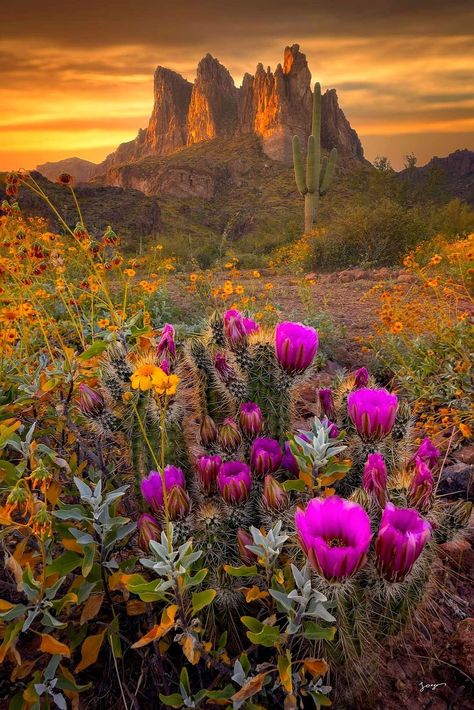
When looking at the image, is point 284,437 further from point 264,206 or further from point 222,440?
point 264,206

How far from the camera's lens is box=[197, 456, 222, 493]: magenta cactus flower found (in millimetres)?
1378

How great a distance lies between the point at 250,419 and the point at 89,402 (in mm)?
470

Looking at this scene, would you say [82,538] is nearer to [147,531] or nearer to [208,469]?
[147,531]

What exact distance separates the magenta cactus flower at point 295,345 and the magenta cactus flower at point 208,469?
14.4 inches

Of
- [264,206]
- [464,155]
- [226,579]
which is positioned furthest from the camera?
[464,155]

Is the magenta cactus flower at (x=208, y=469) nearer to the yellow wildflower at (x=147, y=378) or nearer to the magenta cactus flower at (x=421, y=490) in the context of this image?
the yellow wildflower at (x=147, y=378)

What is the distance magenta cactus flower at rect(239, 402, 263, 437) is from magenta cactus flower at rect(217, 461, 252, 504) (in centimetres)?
18

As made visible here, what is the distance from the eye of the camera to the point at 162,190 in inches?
2394

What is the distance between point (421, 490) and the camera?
1.24 meters

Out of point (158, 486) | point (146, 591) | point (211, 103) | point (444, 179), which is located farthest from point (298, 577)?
point (211, 103)

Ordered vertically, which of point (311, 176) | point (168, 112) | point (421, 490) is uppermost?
point (168, 112)

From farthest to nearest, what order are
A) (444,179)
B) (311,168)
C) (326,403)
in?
(444,179)
(311,168)
(326,403)

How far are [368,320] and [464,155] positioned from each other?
270ft

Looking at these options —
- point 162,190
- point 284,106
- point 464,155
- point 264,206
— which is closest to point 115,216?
point 264,206
